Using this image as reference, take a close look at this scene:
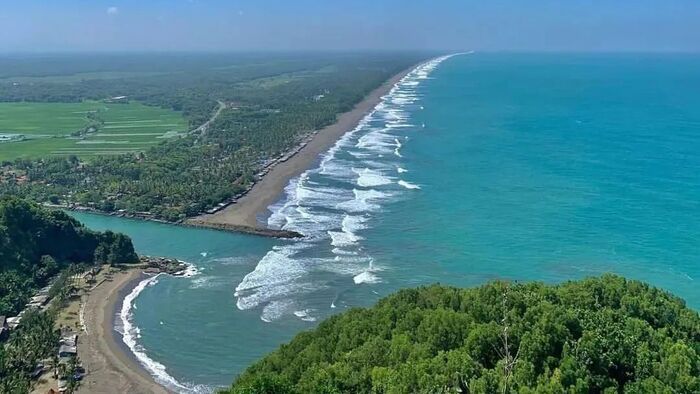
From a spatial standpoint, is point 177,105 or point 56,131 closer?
point 56,131

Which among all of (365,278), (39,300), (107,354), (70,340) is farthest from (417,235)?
(39,300)

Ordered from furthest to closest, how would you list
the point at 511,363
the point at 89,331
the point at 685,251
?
1. the point at 685,251
2. the point at 89,331
3. the point at 511,363

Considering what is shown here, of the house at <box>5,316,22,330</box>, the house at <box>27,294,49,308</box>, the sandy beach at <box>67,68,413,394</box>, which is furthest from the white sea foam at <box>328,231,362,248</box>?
the house at <box>5,316,22,330</box>

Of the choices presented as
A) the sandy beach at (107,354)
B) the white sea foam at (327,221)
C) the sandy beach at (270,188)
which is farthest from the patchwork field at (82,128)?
the sandy beach at (107,354)

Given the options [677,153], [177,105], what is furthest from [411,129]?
[177,105]

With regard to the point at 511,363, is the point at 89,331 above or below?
below

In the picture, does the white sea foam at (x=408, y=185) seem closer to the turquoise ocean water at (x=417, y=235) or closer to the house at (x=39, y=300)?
the turquoise ocean water at (x=417, y=235)

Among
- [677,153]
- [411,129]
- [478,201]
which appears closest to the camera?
[478,201]

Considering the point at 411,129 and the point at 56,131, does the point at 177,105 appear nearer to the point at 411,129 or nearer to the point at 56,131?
the point at 56,131
